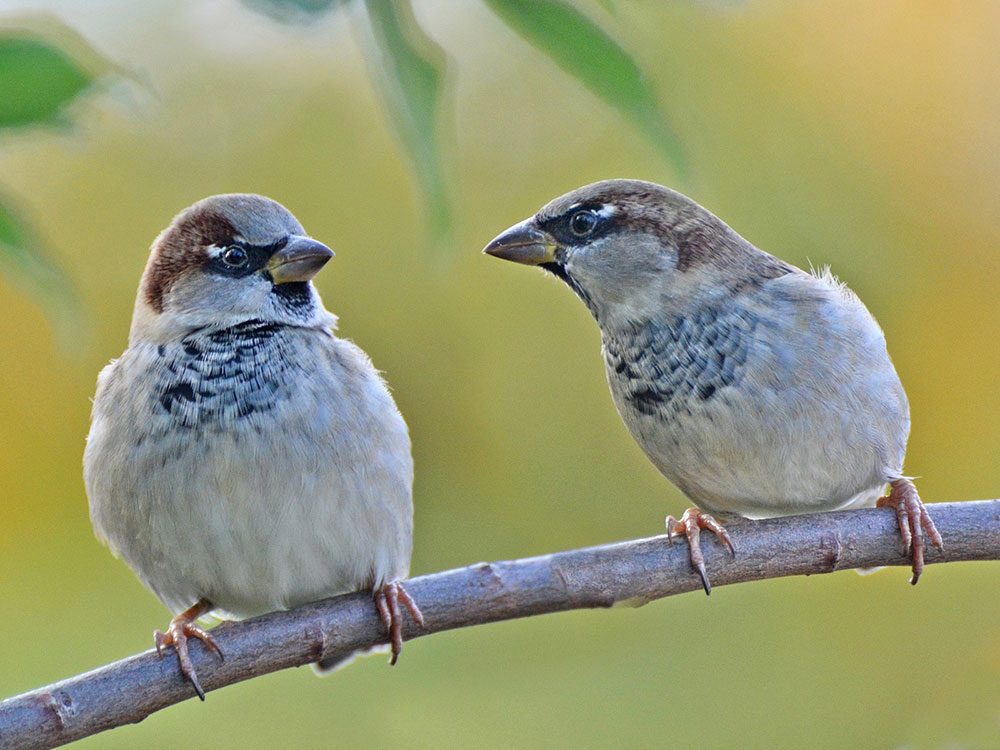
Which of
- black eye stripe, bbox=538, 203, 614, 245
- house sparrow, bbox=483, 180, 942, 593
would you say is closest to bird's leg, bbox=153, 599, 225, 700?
house sparrow, bbox=483, 180, 942, 593

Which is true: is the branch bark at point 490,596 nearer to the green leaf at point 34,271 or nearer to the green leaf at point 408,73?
the green leaf at point 34,271

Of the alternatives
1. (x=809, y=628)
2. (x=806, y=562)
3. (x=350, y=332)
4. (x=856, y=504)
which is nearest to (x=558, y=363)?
(x=350, y=332)

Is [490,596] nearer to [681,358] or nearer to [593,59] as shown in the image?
[681,358]

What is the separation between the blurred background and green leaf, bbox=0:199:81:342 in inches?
59.3

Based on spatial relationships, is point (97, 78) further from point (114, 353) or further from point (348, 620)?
point (114, 353)

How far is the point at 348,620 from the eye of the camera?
1.92m

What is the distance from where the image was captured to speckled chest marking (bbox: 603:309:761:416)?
2258 millimetres

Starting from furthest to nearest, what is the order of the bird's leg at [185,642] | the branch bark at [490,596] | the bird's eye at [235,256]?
1. the bird's eye at [235,256]
2. the bird's leg at [185,642]
3. the branch bark at [490,596]

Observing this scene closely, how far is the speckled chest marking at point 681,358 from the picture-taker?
2258 millimetres

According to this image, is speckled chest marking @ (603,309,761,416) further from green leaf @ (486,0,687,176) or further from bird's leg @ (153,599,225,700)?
green leaf @ (486,0,687,176)

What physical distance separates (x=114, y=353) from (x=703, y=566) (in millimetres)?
2014

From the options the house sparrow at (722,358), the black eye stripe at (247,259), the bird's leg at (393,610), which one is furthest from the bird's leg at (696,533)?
the black eye stripe at (247,259)

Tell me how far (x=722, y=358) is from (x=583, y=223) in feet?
1.23

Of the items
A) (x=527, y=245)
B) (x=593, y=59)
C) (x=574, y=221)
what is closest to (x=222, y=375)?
(x=527, y=245)
